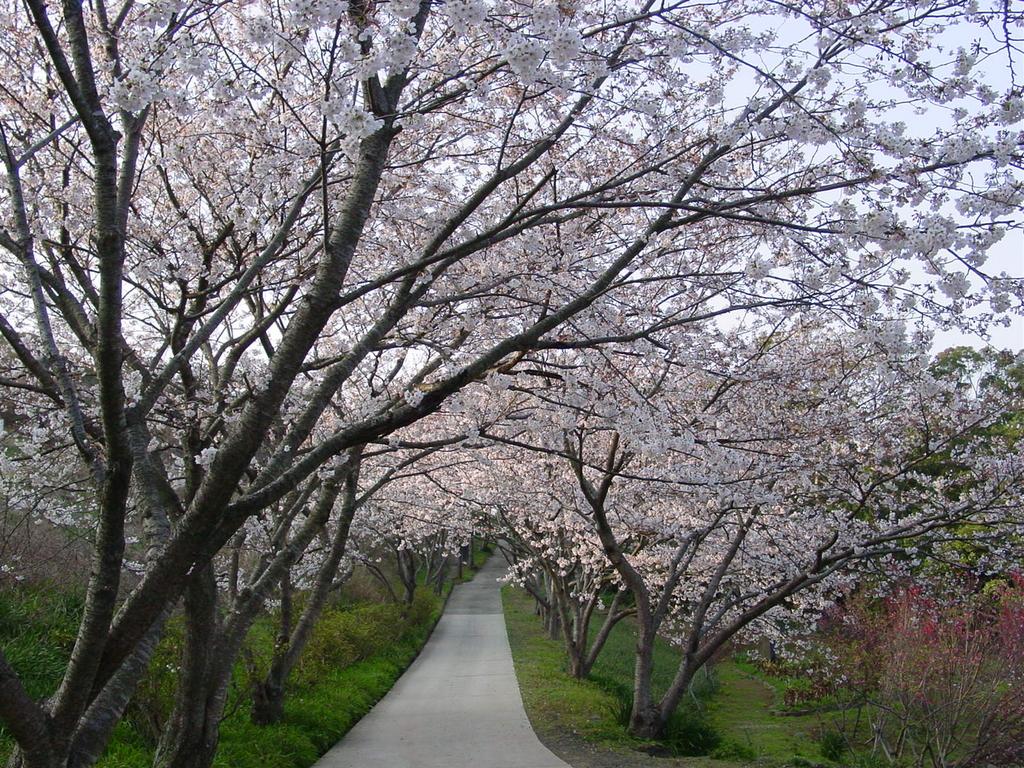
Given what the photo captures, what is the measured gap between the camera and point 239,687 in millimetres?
9227

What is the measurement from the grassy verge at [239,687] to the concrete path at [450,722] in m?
0.30

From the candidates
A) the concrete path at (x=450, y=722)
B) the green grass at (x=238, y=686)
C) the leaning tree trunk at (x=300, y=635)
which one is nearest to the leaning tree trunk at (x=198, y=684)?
the green grass at (x=238, y=686)

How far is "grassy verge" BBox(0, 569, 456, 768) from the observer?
6.96 m

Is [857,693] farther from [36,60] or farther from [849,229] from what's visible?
[36,60]

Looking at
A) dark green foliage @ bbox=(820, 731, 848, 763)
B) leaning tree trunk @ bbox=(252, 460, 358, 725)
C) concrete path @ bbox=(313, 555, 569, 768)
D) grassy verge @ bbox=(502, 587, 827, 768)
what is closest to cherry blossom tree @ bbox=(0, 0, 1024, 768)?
leaning tree trunk @ bbox=(252, 460, 358, 725)

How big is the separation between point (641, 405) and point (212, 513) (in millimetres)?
2489

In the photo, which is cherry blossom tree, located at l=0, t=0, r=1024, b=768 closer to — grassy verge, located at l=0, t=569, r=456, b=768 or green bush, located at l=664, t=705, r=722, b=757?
grassy verge, located at l=0, t=569, r=456, b=768

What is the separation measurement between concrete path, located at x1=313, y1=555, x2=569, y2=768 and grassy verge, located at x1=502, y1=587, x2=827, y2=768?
426 mm

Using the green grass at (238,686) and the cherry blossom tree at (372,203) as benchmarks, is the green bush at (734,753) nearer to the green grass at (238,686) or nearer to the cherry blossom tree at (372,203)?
the green grass at (238,686)

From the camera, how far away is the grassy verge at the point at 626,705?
31.4 ft

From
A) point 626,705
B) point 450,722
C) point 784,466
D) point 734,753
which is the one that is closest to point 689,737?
point 734,753

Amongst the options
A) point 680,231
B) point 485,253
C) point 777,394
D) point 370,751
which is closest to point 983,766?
point 777,394

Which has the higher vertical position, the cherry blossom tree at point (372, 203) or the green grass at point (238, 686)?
the cherry blossom tree at point (372, 203)

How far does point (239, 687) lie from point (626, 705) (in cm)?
508
